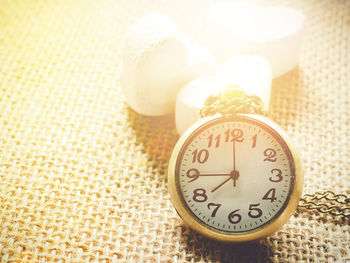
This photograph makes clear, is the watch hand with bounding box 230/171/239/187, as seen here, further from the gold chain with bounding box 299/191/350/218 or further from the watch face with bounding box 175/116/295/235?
the gold chain with bounding box 299/191/350/218

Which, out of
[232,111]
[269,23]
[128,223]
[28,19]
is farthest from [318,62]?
[28,19]

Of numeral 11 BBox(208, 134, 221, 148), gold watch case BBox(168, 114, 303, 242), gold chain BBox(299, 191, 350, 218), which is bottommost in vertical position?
gold chain BBox(299, 191, 350, 218)

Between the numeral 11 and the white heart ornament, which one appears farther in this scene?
the white heart ornament

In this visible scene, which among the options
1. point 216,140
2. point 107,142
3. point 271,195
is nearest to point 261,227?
point 271,195

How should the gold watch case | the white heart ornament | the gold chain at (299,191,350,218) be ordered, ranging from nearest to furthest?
the gold watch case < the gold chain at (299,191,350,218) < the white heart ornament

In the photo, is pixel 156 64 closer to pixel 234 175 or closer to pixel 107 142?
pixel 107 142

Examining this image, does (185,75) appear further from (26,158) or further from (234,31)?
(26,158)

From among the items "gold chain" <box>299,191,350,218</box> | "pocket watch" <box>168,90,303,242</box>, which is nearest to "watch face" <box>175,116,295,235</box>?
"pocket watch" <box>168,90,303,242</box>

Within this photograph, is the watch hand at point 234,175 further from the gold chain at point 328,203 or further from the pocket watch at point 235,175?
the gold chain at point 328,203

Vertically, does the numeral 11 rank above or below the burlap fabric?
above
